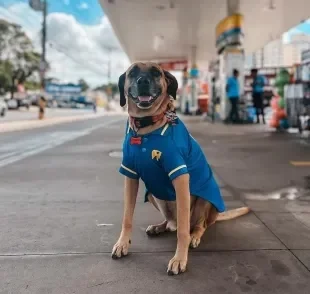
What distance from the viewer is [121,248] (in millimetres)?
2908

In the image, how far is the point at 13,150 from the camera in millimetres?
9281

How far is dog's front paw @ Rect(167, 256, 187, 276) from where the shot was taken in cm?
259

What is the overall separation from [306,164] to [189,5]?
1340 cm

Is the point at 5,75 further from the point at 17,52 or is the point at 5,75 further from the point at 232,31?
the point at 232,31

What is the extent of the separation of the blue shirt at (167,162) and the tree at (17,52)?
193 ft

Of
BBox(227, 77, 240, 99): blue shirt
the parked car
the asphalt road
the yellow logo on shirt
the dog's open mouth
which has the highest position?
the parked car

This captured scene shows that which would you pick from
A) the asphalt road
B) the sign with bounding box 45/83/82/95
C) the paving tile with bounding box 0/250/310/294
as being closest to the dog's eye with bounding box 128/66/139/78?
the paving tile with bounding box 0/250/310/294

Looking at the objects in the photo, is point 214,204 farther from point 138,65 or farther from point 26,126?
point 26,126

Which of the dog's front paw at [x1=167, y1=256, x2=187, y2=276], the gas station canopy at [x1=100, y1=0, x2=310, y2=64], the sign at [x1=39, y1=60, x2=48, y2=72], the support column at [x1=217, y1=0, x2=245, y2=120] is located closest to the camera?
the dog's front paw at [x1=167, y1=256, x2=187, y2=276]

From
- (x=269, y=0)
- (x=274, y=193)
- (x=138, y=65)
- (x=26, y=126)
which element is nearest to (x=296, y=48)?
(x=269, y=0)

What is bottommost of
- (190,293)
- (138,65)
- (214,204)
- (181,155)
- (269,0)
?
(190,293)

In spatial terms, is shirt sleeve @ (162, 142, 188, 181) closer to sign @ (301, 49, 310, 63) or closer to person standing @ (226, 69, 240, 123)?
sign @ (301, 49, 310, 63)

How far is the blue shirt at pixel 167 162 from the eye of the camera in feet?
9.12

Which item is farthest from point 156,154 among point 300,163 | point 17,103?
point 17,103
